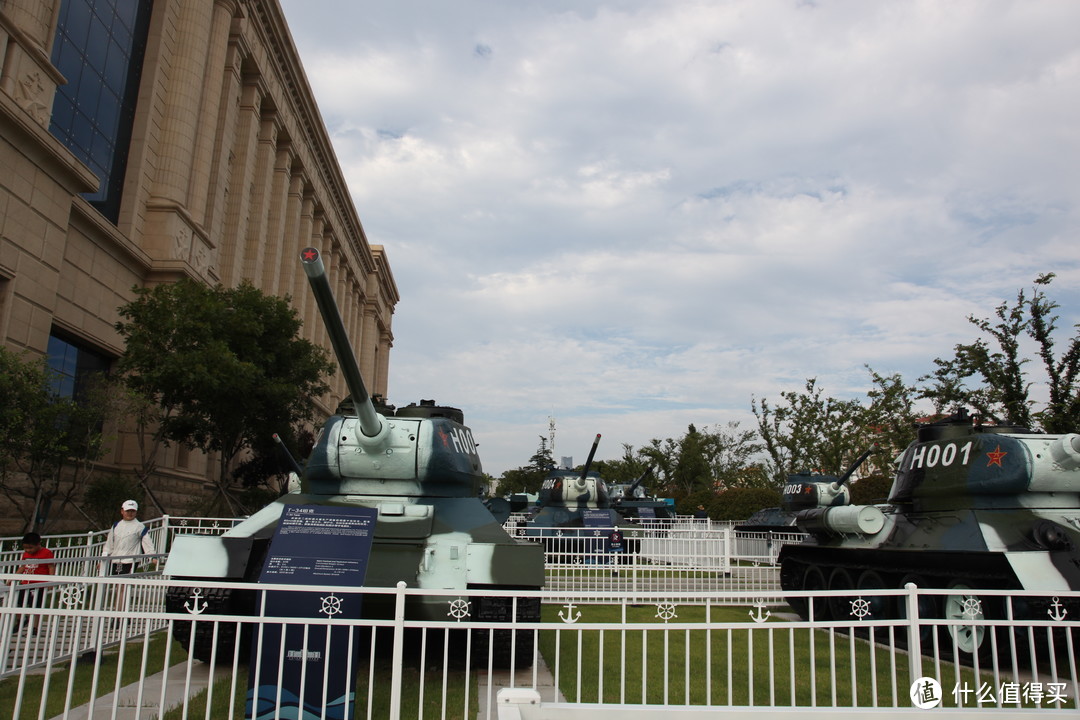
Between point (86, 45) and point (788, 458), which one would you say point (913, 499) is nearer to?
point (86, 45)

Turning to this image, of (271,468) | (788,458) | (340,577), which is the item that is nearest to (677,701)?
(340,577)

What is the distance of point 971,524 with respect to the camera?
8109mm

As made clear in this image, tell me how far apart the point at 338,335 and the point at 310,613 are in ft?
6.60

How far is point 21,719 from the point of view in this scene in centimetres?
507

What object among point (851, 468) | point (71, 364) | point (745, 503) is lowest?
point (745, 503)

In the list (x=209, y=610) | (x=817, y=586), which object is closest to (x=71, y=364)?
(x=209, y=610)

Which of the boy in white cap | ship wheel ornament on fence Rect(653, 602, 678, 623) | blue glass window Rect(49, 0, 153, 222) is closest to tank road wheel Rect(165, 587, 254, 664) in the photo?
the boy in white cap

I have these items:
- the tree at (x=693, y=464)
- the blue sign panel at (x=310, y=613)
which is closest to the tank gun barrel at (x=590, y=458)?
the blue sign panel at (x=310, y=613)

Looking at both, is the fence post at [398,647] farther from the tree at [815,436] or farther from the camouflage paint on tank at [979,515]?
the tree at [815,436]

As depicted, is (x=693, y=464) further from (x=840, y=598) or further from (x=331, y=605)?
(x=331, y=605)

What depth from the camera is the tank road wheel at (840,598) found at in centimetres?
1032

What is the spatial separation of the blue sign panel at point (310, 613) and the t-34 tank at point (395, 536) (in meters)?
0.53

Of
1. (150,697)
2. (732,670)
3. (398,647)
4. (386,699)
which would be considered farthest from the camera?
(732,670)

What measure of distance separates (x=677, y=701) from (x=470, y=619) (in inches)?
68.8
